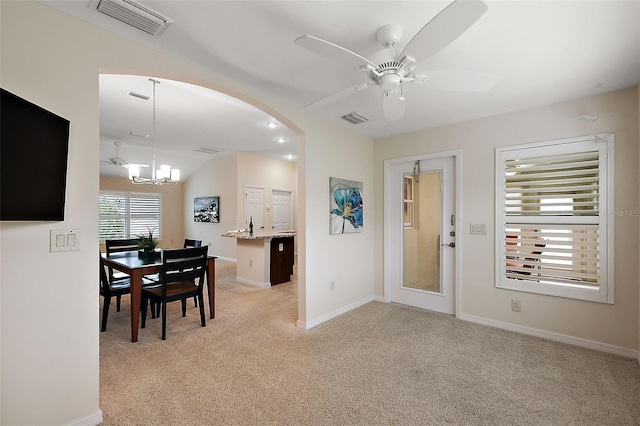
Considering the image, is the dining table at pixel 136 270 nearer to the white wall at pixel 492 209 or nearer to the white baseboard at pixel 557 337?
the white wall at pixel 492 209

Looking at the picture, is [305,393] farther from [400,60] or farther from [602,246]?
[602,246]

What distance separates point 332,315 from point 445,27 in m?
3.12

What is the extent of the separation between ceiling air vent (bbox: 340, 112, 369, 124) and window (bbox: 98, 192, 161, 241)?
21.5 feet

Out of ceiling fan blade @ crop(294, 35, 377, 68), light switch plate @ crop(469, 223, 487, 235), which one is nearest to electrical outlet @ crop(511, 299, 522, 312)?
light switch plate @ crop(469, 223, 487, 235)

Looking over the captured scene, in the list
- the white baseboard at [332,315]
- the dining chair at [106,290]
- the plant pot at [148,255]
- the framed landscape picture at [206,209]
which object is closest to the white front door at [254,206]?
the framed landscape picture at [206,209]

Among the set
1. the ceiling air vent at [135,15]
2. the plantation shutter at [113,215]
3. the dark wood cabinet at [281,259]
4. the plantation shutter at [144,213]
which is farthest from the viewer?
the plantation shutter at [144,213]

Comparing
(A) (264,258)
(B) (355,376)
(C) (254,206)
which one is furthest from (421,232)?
(C) (254,206)

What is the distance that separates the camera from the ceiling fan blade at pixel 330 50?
1426mm

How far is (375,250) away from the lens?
434 cm

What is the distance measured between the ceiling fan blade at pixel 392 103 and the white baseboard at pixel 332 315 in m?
2.34

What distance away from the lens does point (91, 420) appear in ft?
5.80

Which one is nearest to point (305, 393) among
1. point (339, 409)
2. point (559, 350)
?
point (339, 409)

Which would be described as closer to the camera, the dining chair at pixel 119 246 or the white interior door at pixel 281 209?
the dining chair at pixel 119 246

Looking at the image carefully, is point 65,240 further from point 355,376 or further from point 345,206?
point 345,206
